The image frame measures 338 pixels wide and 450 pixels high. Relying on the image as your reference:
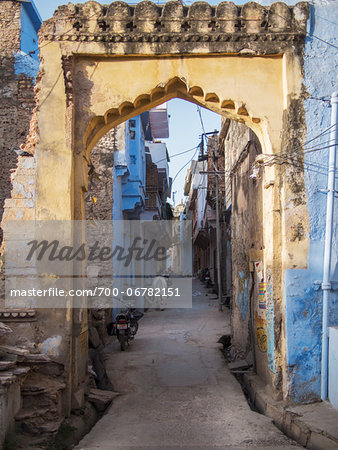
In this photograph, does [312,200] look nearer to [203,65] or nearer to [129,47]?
[203,65]

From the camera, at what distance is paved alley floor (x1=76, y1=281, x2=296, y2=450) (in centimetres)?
521

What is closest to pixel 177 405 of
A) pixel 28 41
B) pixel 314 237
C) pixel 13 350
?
pixel 13 350

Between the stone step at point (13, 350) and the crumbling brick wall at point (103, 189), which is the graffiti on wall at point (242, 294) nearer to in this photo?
the crumbling brick wall at point (103, 189)

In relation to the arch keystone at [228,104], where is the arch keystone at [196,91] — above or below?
above

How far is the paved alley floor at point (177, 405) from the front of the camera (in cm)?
521

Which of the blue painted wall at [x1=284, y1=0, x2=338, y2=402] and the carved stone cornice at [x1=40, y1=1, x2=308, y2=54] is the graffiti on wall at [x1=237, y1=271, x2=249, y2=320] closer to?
the blue painted wall at [x1=284, y1=0, x2=338, y2=402]

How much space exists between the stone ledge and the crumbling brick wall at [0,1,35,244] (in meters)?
8.42

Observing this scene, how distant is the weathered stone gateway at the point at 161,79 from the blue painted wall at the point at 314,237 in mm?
152

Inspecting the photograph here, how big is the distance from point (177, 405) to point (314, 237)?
10.4 ft

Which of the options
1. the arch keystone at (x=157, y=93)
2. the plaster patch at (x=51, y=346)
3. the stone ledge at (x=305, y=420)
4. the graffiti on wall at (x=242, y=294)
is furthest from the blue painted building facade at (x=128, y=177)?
the stone ledge at (x=305, y=420)

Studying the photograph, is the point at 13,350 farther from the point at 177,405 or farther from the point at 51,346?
the point at 177,405

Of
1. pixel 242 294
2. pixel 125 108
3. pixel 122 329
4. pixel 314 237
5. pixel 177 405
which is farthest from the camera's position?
pixel 122 329

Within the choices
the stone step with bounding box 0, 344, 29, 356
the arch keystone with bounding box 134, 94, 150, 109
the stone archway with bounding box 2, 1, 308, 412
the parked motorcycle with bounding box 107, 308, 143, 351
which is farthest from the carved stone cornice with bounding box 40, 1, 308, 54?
the parked motorcycle with bounding box 107, 308, 143, 351

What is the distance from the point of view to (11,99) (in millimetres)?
11984
